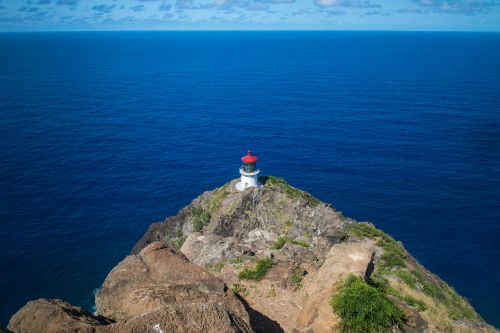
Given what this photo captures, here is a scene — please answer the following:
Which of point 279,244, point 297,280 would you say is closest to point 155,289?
point 297,280

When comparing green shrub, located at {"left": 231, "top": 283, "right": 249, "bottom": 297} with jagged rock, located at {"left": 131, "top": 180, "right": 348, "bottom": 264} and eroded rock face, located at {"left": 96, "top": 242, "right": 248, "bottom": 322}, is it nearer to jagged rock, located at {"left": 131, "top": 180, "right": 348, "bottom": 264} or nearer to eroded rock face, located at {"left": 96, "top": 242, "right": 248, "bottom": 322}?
A: eroded rock face, located at {"left": 96, "top": 242, "right": 248, "bottom": 322}

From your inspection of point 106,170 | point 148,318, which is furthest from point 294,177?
point 148,318

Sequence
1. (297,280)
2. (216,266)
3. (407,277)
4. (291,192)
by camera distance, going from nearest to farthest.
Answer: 1. (297,280)
2. (216,266)
3. (407,277)
4. (291,192)

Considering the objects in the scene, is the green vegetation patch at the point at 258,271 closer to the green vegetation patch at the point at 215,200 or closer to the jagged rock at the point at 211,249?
the jagged rock at the point at 211,249

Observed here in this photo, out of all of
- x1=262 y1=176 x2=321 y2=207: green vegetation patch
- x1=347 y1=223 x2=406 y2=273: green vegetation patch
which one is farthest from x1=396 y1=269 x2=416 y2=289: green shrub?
x1=262 y1=176 x2=321 y2=207: green vegetation patch

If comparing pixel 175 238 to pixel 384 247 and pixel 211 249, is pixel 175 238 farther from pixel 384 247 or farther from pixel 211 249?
pixel 384 247

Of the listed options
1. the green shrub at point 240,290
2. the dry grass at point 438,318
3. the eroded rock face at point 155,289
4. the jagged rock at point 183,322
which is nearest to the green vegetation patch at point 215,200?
the green shrub at point 240,290
